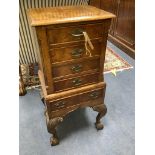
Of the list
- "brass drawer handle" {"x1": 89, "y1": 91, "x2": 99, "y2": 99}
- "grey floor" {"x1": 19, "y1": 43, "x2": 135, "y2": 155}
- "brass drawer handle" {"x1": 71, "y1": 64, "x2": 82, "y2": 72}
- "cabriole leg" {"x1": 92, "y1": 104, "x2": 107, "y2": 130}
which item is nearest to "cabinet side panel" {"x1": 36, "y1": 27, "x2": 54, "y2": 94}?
"brass drawer handle" {"x1": 71, "y1": 64, "x2": 82, "y2": 72}

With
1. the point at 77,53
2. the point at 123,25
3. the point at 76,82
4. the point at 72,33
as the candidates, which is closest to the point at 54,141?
the point at 76,82

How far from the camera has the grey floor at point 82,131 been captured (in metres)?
1.33

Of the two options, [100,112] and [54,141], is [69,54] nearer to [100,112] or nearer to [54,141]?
[100,112]

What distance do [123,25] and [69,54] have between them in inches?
76.3

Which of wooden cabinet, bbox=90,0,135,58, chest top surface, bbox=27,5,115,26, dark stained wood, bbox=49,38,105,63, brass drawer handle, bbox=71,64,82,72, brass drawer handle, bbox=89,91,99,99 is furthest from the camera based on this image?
wooden cabinet, bbox=90,0,135,58

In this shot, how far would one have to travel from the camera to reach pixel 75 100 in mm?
1203

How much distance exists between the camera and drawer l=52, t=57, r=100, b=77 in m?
1.05

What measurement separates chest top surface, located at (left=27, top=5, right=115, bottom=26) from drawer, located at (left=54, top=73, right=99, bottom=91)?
384mm

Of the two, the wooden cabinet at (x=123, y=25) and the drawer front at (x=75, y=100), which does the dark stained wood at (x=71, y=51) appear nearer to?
the drawer front at (x=75, y=100)

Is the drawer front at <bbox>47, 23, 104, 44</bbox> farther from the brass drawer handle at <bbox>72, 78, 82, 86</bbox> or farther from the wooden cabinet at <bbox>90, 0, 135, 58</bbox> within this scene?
the wooden cabinet at <bbox>90, 0, 135, 58</bbox>

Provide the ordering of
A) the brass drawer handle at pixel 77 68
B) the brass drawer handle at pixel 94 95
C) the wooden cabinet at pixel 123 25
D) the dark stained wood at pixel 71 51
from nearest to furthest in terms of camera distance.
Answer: the dark stained wood at pixel 71 51 → the brass drawer handle at pixel 77 68 → the brass drawer handle at pixel 94 95 → the wooden cabinet at pixel 123 25

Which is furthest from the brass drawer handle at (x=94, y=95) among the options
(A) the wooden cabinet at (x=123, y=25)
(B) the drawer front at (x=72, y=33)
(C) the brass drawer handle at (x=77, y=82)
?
(A) the wooden cabinet at (x=123, y=25)

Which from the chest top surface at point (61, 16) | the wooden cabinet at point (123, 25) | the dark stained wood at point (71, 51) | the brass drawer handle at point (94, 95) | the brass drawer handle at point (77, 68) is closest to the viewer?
the chest top surface at point (61, 16)

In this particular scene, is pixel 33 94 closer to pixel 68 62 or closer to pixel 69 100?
pixel 69 100
